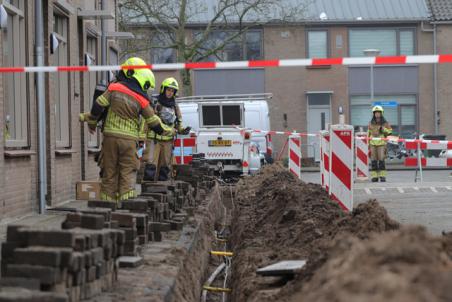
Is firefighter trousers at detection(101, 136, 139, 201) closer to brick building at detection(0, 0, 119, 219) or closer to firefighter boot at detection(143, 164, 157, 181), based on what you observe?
brick building at detection(0, 0, 119, 219)

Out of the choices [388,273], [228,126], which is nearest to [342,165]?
[388,273]

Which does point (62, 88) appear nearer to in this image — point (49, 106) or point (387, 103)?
point (49, 106)

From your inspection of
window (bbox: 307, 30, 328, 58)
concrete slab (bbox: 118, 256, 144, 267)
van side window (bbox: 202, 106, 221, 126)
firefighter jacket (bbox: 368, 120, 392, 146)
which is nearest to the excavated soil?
concrete slab (bbox: 118, 256, 144, 267)

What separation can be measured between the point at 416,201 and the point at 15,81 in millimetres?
6346

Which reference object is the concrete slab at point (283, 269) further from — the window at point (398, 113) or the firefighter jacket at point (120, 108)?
the window at point (398, 113)

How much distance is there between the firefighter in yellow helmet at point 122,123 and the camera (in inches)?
420

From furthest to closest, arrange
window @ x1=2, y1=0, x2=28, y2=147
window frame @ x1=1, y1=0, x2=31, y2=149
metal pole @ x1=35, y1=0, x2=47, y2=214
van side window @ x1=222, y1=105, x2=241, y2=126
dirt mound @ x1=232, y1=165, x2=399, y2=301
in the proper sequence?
van side window @ x1=222, y1=105, x2=241, y2=126, metal pole @ x1=35, y1=0, x2=47, y2=214, window frame @ x1=1, y1=0, x2=31, y2=149, window @ x1=2, y1=0, x2=28, y2=147, dirt mound @ x1=232, y1=165, x2=399, y2=301

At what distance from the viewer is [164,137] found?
49.3ft

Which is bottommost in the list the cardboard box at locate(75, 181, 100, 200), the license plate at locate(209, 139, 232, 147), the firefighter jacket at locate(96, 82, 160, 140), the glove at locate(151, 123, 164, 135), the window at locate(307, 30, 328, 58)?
the cardboard box at locate(75, 181, 100, 200)

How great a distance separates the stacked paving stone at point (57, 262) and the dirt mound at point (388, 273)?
128 centimetres

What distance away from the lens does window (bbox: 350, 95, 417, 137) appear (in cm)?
4716

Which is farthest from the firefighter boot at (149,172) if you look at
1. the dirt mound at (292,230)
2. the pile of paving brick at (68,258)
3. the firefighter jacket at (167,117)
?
the pile of paving brick at (68,258)

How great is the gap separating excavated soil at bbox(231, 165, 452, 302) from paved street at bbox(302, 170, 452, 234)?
1640 mm

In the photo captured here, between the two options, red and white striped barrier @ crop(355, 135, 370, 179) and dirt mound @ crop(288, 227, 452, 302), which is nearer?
dirt mound @ crop(288, 227, 452, 302)
